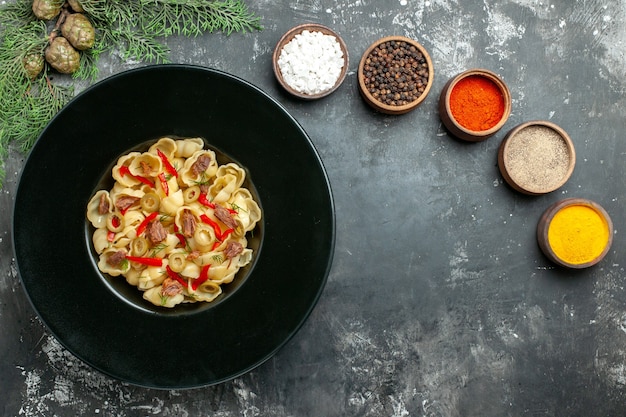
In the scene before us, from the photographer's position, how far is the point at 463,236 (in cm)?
330

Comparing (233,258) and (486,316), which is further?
(486,316)

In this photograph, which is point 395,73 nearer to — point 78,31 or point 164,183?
point 164,183

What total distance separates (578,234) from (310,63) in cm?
166

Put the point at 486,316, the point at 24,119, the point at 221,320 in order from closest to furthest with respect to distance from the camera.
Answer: the point at 221,320, the point at 24,119, the point at 486,316

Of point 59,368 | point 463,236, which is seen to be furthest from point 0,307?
point 463,236

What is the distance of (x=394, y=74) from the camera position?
3145mm

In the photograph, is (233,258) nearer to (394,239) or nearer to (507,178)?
(394,239)

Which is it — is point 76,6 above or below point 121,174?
above

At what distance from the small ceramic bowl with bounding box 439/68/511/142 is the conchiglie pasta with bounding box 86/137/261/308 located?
1.10m

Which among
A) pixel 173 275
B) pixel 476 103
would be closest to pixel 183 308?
pixel 173 275

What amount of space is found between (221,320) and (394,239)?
1.02 m

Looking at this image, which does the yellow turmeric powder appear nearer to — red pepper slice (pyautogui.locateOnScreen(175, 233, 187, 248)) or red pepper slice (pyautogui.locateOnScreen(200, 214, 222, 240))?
red pepper slice (pyautogui.locateOnScreen(200, 214, 222, 240))

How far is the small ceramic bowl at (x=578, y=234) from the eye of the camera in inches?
127

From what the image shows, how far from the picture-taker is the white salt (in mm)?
3109
